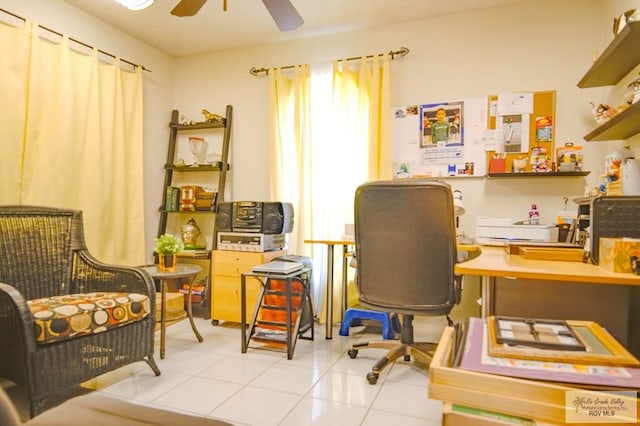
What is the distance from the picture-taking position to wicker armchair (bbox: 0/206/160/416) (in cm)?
163

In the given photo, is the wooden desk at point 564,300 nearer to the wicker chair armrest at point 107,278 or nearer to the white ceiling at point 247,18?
the wicker chair armrest at point 107,278

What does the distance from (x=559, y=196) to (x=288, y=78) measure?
8.03 ft

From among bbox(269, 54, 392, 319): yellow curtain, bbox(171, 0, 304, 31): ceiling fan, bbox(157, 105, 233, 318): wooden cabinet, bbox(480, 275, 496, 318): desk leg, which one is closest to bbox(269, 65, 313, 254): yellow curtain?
bbox(269, 54, 392, 319): yellow curtain

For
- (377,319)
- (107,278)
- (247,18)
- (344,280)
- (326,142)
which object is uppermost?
(247,18)

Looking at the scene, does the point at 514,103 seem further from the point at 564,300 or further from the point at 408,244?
the point at 564,300

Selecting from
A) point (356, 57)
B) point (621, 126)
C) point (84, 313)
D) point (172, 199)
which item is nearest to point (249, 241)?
point (172, 199)

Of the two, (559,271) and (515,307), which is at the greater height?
(559,271)

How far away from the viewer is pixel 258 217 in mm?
3172

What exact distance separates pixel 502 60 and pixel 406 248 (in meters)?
1.95

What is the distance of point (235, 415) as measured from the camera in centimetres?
177

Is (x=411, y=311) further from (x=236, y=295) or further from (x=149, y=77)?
(x=149, y=77)

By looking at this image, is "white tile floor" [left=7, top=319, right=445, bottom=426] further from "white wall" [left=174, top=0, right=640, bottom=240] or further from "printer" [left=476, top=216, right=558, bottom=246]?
"white wall" [left=174, top=0, right=640, bottom=240]

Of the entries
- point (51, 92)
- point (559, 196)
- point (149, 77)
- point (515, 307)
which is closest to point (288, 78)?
point (149, 77)

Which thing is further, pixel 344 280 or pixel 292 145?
pixel 292 145
